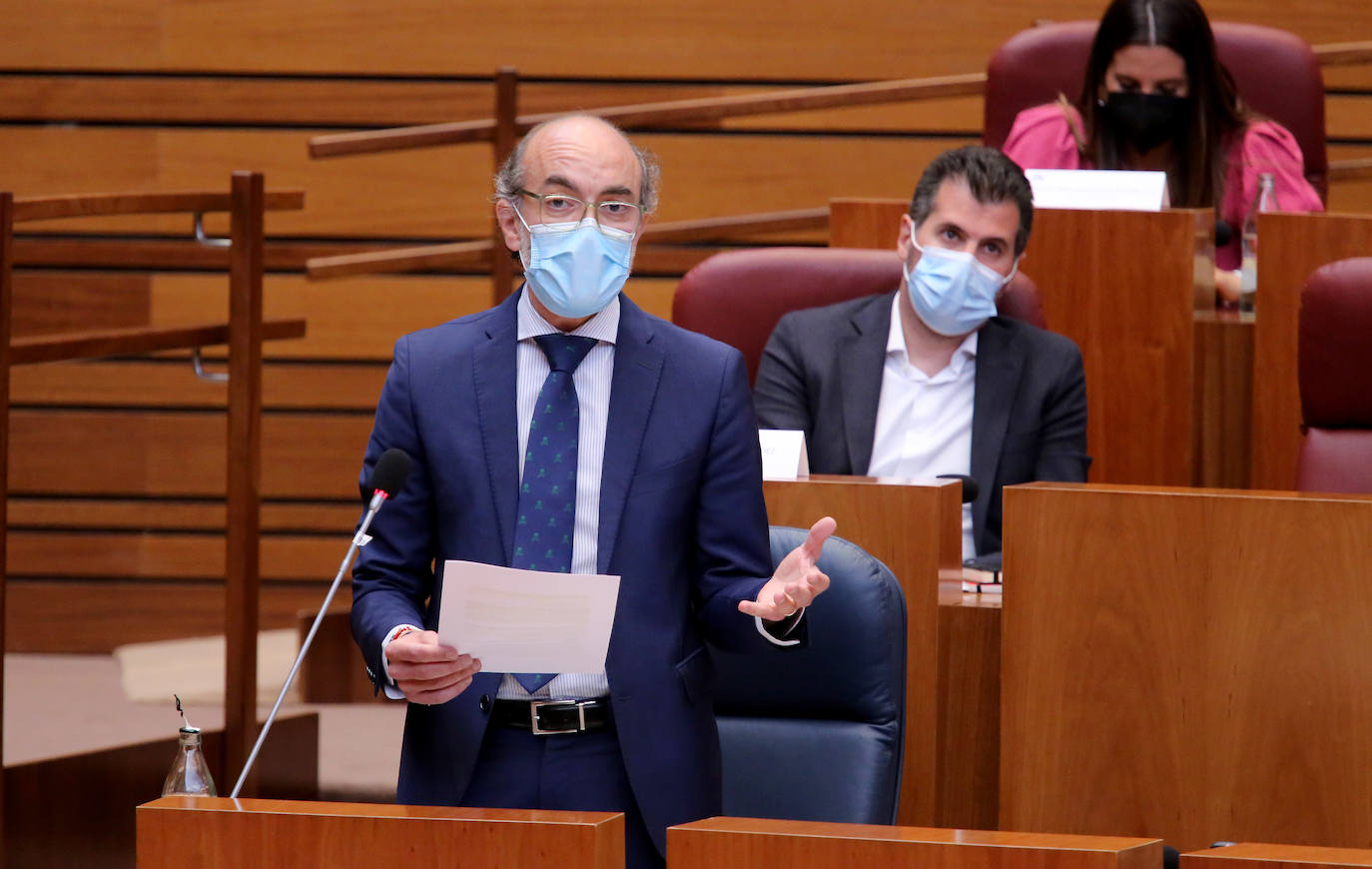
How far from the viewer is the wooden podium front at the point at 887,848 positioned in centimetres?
110

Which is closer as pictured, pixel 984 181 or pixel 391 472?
pixel 391 472

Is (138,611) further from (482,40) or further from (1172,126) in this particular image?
(1172,126)

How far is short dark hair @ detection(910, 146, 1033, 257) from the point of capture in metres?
2.65

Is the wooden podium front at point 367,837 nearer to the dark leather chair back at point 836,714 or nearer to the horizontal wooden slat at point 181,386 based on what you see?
the dark leather chair back at point 836,714

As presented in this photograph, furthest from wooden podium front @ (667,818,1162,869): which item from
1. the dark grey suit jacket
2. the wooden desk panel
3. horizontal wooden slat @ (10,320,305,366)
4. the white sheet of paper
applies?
horizontal wooden slat @ (10,320,305,366)

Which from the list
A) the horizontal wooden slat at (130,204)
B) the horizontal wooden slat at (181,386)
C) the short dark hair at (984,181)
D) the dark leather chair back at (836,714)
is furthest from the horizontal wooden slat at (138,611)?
→ the dark leather chair back at (836,714)

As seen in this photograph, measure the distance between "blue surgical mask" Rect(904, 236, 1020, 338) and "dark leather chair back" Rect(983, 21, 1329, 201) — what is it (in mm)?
1035

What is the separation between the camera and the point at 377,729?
13.4 feet

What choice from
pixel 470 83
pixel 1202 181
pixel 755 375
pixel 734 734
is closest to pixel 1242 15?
pixel 1202 181

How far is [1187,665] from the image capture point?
1.84 m

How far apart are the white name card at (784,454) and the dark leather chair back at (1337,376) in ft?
2.66

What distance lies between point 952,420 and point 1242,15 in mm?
2248

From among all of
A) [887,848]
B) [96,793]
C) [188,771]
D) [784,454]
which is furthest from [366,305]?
[887,848]

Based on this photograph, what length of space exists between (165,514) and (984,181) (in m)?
2.71
